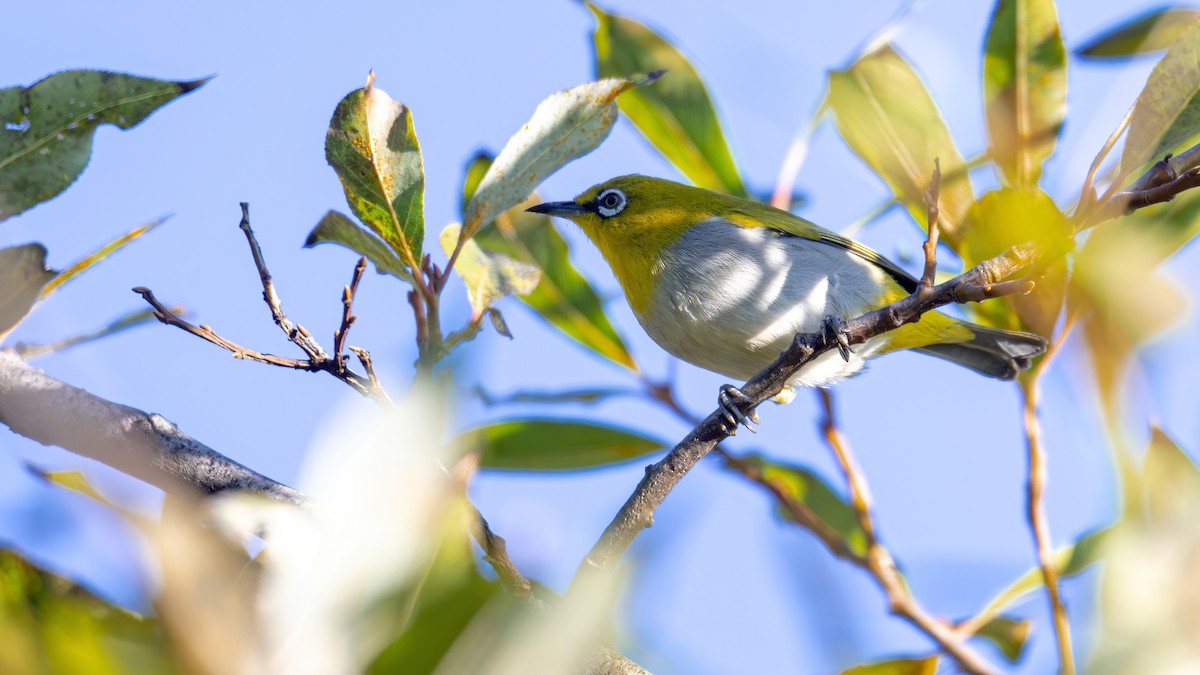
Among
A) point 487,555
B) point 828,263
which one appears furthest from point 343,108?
point 828,263

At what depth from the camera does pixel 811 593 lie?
0.99 m

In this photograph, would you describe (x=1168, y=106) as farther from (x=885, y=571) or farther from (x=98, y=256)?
(x=98, y=256)

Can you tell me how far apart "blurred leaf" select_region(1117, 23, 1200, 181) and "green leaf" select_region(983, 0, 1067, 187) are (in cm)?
78

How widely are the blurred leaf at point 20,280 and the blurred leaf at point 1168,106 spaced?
1.90 meters

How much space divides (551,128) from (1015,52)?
4.82 feet

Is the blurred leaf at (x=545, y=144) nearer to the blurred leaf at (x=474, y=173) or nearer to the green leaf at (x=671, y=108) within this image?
the blurred leaf at (x=474, y=173)

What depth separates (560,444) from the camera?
305cm

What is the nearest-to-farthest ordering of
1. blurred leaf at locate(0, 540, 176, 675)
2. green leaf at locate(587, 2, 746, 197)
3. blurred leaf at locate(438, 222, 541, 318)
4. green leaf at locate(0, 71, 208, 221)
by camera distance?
blurred leaf at locate(0, 540, 176, 675), green leaf at locate(0, 71, 208, 221), blurred leaf at locate(438, 222, 541, 318), green leaf at locate(587, 2, 746, 197)

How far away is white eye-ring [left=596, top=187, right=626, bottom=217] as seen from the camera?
13.3 feet

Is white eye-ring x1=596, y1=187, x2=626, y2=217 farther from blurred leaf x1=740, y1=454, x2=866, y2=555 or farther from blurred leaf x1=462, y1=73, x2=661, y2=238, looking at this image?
blurred leaf x1=462, y1=73, x2=661, y2=238

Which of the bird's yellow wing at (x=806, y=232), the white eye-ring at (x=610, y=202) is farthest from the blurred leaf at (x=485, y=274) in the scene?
the white eye-ring at (x=610, y=202)

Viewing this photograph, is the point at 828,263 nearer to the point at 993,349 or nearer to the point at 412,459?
the point at 993,349

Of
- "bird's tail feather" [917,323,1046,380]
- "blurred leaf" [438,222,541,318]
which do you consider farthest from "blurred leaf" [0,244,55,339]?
"bird's tail feather" [917,323,1046,380]

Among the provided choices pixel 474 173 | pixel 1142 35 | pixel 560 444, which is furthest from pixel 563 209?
pixel 1142 35
